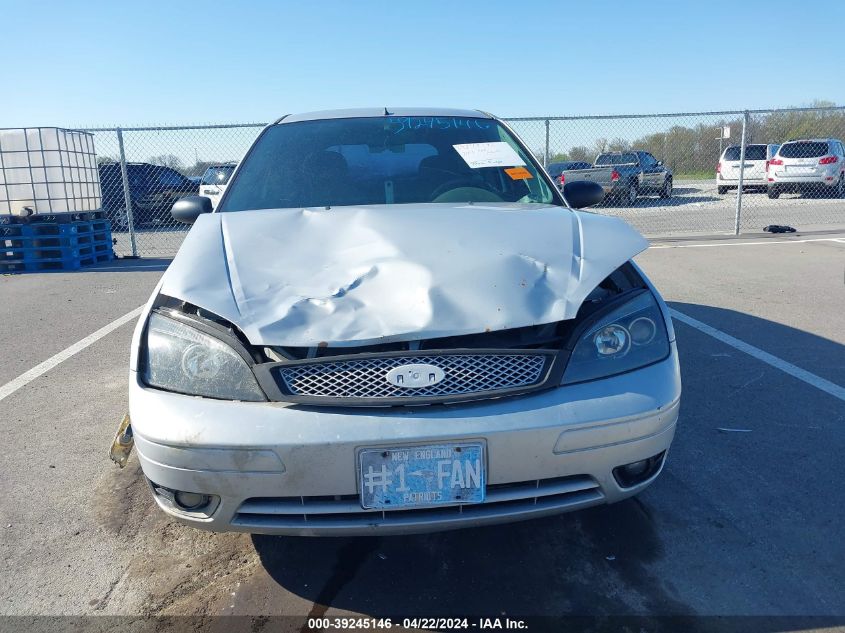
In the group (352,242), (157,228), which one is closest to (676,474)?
(352,242)

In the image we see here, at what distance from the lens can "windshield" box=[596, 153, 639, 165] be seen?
1712 centimetres

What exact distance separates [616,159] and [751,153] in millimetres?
7003

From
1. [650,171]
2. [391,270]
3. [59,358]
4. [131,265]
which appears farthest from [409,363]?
[650,171]

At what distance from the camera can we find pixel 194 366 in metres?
2.01

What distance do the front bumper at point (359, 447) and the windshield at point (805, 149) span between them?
19179 millimetres

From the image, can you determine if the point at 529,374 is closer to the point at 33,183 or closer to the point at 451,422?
the point at 451,422

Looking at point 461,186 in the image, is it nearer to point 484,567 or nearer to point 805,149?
point 484,567

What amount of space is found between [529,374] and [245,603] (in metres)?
1.17

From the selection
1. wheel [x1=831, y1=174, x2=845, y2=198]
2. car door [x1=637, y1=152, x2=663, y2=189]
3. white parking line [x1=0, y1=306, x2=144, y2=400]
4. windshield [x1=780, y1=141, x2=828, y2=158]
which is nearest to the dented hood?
white parking line [x1=0, y1=306, x2=144, y2=400]

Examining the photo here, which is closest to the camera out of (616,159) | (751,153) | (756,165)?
(616,159)

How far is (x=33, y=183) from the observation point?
919 centimetres

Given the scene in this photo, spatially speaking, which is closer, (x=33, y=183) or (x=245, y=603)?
(x=245, y=603)

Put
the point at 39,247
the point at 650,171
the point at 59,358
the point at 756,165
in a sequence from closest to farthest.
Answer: the point at 59,358
the point at 39,247
the point at 650,171
the point at 756,165

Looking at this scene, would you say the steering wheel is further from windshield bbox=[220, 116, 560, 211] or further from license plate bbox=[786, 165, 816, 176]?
license plate bbox=[786, 165, 816, 176]
